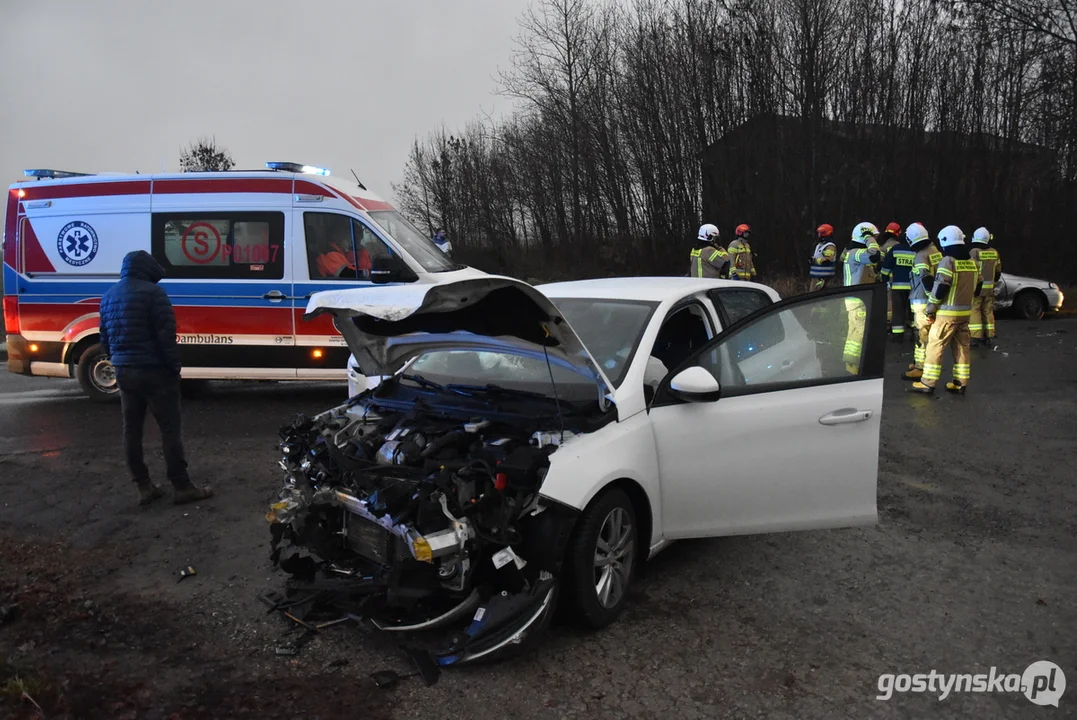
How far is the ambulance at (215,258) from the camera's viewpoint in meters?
8.36

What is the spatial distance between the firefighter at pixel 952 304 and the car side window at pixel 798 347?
532 centimetres

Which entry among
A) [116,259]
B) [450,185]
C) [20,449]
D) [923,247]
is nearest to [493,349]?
[20,449]

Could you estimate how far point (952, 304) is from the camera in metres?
8.66

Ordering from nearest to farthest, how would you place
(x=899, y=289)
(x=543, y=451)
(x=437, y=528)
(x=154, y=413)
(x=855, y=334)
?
(x=437, y=528) → (x=543, y=451) → (x=855, y=334) → (x=154, y=413) → (x=899, y=289)

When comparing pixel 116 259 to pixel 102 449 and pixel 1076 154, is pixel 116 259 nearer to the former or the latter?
pixel 102 449

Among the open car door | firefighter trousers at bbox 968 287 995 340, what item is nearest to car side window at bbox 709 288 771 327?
the open car door

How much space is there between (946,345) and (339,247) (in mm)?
7004

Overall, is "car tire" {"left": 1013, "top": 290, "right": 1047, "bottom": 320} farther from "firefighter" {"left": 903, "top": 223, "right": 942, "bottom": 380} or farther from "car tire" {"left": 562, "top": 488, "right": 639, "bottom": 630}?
"car tire" {"left": 562, "top": 488, "right": 639, "bottom": 630}

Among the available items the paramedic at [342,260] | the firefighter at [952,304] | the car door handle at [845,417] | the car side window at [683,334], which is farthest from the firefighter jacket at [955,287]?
the paramedic at [342,260]

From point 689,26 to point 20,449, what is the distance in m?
21.7

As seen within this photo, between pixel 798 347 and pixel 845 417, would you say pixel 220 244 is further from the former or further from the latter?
pixel 845 417

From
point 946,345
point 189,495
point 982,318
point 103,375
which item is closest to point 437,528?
point 189,495

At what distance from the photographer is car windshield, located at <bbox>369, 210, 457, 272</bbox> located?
841 centimetres

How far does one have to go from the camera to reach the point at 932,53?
22.3 metres
